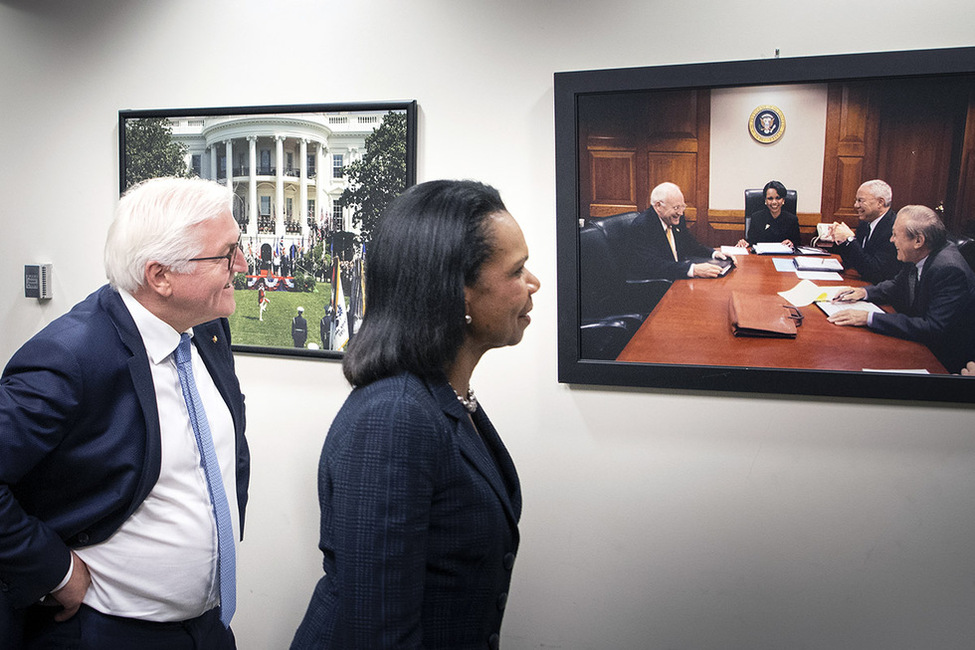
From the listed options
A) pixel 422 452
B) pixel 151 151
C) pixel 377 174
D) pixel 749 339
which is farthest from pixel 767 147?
pixel 151 151

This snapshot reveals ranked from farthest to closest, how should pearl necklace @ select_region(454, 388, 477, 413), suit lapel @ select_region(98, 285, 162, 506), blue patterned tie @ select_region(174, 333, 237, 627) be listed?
blue patterned tie @ select_region(174, 333, 237, 627)
suit lapel @ select_region(98, 285, 162, 506)
pearl necklace @ select_region(454, 388, 477, 413)

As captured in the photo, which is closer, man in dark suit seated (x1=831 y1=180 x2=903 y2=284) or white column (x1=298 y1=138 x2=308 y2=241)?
man in dark suit seated (x1=831 y1=180 x2=903 y2=284)

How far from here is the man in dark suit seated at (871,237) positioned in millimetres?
2086

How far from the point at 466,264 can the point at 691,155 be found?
4.13ft

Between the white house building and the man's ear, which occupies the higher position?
the white house building

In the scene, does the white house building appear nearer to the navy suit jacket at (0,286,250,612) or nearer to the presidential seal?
the navy suit jacket at (0,286,250,612)

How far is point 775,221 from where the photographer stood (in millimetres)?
2168

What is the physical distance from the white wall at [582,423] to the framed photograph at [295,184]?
0.08 meters

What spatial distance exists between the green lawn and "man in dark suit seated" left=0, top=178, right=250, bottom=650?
2.74ft

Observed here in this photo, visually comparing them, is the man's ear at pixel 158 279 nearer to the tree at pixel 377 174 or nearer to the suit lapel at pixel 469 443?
the suit lapel at pixel 469 443

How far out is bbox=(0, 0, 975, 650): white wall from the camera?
7.19 feet

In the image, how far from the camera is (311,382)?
2.69 m

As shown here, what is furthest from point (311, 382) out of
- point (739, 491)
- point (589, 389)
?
point (739, 491)

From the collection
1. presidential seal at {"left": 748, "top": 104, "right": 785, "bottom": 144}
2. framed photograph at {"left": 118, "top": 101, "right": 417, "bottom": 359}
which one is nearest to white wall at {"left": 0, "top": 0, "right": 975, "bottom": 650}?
framed photograph at {"left": 118, "top": 101, "right": 417, "bottom": 359}
